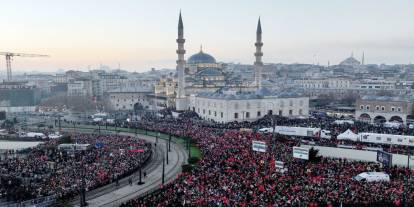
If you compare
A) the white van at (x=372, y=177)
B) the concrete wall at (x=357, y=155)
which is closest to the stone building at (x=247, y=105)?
the concrete wall at (x=357, y=155)

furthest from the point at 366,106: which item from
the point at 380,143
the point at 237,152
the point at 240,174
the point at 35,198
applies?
the point at 35,198

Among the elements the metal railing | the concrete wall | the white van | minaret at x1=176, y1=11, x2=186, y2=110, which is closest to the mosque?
minaret at x1=176, y1=11, x2=186, y2=110

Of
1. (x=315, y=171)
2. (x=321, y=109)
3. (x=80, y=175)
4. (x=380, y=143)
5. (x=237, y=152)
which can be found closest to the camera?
(x=315, y=171)

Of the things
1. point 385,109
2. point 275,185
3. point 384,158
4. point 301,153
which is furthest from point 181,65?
point 275,185

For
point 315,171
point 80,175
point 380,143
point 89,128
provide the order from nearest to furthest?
1. point 315,171
2. point 80,175
3. point 380,143
4. point 89,128

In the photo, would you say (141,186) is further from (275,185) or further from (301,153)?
(301,153)

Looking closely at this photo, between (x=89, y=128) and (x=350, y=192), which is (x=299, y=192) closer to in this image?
(x=350, y=192)
